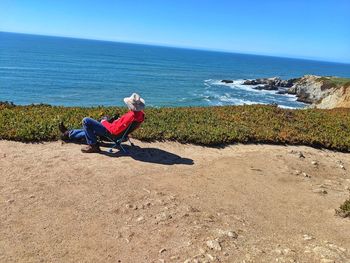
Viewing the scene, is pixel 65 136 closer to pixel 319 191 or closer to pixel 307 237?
pixel 319 191

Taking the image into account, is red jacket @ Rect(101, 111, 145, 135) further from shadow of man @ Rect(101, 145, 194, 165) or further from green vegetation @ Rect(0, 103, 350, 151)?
green vegetation @ Rect(0, 103, 350, 151)

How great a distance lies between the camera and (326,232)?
7.80m

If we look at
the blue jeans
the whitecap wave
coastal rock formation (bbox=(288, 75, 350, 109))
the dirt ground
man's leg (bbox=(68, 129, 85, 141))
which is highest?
the blue jeans

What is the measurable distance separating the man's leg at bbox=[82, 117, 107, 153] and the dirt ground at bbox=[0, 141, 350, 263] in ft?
1.09

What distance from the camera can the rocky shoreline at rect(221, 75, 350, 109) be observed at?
41.2 metres

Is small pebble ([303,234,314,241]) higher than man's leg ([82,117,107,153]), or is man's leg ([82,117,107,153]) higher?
man's leg ([82,117,107,153])

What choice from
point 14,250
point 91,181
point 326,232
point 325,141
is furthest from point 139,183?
point 325,141

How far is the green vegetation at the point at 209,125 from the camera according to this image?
499 inches

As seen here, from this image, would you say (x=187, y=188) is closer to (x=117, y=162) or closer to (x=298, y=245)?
(x=117, y=162)

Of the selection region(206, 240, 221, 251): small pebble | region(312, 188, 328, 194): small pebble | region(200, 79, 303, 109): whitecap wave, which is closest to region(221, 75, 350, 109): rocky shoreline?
region(200, 79, 303, 109): whitecap wave

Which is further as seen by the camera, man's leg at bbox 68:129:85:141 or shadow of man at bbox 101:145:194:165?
man's leg at bbox 68:129:85:141

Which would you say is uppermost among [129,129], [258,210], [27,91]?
[129,129]

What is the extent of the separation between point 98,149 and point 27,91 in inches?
2415

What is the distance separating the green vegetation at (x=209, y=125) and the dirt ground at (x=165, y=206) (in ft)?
3.13
